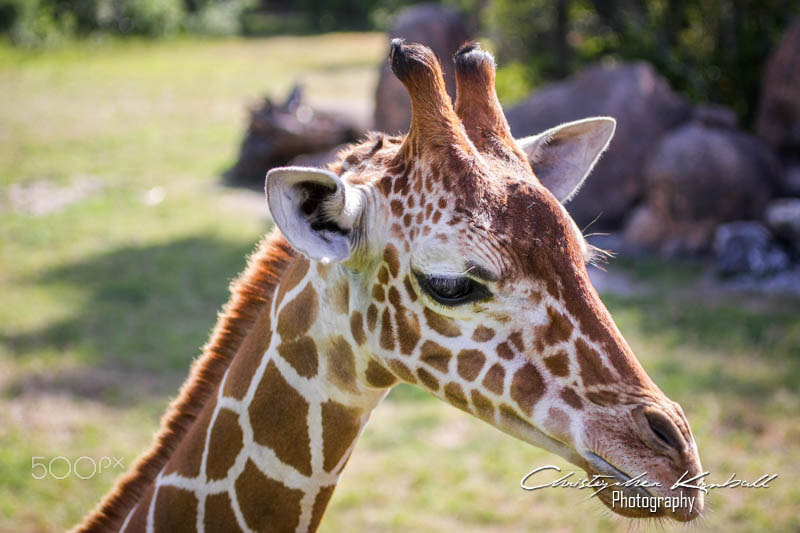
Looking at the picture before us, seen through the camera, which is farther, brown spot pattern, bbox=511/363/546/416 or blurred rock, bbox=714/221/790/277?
blurred rock, bbox=714/221/790/277

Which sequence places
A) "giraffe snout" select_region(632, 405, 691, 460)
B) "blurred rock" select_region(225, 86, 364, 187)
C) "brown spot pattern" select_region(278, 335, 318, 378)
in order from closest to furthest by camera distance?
"giraffe snout" select_region(632, 405, 691, 460) → "brown spot pattern" select_region(278, 335, 318, 378) → "blurred rock" select_region(225, 86, 364, 187)

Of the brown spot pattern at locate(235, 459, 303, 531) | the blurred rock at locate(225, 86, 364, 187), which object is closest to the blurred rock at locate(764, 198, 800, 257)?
the blurred rock at locate(225, 86, 364, 187)

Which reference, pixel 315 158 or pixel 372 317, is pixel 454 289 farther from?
pixel 315 158

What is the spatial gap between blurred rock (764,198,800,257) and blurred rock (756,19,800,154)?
1589 mm

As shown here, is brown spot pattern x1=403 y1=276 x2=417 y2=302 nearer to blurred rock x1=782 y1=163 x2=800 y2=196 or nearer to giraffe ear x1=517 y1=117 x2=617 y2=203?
giraffe ear x1=517 y1=117 x2=617 y2=203

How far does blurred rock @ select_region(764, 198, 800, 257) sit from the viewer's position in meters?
8.15

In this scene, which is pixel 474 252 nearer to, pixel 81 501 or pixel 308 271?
pixel 308 271

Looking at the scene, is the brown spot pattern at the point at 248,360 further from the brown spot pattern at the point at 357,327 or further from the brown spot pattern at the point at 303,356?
the brown spot pattern at the point at 357,327

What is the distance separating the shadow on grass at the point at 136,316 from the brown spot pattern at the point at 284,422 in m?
4.42

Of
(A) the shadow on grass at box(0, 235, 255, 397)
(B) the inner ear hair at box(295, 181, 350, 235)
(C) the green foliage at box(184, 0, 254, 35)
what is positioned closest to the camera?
(B) the inner ear hair at box(295, 181, 350, 235)

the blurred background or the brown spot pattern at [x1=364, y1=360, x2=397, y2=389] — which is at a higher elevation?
the brown spot pattern at [x1=364, y1=360, x2=397, y2=389]

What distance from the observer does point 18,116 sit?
1571cm

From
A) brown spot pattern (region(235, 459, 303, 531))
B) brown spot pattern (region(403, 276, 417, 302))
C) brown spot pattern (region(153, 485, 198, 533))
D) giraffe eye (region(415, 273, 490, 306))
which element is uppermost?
giraffe eye (region(415, 273, 490, 306))

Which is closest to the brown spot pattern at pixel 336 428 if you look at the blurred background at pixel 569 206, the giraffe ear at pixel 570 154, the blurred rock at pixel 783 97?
the blurred background at pixel 569 206
